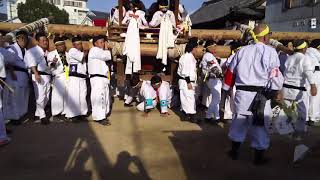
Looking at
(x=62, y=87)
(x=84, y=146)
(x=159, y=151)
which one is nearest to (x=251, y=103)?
(x=159, y=151)

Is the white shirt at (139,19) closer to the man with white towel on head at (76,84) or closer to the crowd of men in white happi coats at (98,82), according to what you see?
the crowd of men in white happi coats at (98,82)

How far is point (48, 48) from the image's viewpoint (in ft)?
25.3

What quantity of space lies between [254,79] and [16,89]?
14.9 feet

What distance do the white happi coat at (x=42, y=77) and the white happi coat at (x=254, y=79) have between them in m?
3.90

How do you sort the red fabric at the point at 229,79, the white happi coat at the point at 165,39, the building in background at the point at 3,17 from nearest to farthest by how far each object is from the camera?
the red fabric at the point at 229,79, the white happi coat at the point at 165,39, the building in background at the point at 3,17

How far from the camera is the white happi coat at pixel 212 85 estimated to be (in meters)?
7.74

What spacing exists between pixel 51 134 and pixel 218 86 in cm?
345

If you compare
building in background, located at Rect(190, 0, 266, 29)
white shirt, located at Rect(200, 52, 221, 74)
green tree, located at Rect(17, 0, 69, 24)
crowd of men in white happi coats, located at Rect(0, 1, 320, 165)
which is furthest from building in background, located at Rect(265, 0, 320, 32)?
green tree, located at Rect(17, 0, 69, 24)

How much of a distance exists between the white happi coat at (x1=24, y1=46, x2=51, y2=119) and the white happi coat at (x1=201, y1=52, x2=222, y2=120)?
3.19m

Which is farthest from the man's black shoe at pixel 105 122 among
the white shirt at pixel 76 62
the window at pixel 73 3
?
the window at pixel 73 3

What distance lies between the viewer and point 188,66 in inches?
303

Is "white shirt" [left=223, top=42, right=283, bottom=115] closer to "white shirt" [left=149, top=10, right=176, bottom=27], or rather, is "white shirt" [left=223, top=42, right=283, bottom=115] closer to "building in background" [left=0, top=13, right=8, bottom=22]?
"white shirt" [left=149, top=10, right=176, bottom=27]

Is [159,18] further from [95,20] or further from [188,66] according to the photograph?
[95,20]

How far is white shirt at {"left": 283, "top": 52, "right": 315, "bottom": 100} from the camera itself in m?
6.35
